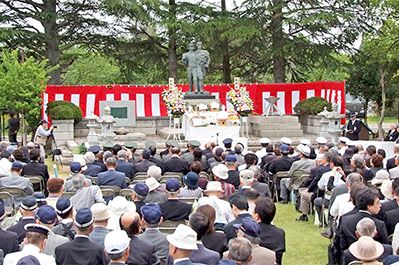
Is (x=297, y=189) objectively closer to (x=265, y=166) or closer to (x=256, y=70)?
(x=265, y=166)

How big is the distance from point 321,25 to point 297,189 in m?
17.2

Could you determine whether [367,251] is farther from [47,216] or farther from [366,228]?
[47,216]

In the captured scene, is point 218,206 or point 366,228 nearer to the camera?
point 366,228

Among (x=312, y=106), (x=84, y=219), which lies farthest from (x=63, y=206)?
(x=312, y=106)

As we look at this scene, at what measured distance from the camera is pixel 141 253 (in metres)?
6.09

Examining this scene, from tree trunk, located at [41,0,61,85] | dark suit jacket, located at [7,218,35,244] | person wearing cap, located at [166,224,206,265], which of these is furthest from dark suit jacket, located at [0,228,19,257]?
tree trunk, located at [41,0,61,85]

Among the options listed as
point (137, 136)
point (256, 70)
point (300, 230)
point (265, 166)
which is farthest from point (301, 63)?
point (300, 230)

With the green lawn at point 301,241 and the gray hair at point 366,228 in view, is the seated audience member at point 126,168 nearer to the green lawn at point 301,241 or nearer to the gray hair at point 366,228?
the green lawn at point 301,241

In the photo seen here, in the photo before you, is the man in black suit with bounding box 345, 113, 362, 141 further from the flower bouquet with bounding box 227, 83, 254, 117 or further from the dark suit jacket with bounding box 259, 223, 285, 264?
the dark suit jacket with bounding box 259, 223, 285, 264

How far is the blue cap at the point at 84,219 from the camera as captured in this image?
6.06 meters

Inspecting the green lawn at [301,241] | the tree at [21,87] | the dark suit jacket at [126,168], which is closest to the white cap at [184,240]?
the green lawn at [301,241]

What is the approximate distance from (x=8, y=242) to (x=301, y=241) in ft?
16.3

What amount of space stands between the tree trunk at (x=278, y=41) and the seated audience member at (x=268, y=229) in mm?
21832

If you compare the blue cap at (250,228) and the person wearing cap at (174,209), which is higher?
the blue cap at (250,228)
